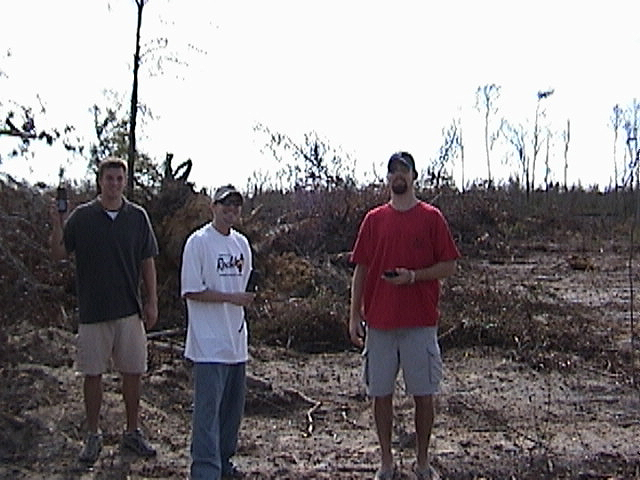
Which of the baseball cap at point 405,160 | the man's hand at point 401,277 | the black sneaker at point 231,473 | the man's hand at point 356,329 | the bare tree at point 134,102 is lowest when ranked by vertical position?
the black sneaker at point 231,473

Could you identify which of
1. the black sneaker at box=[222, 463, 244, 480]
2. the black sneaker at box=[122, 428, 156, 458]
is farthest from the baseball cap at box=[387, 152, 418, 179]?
the black sneaker at box=[122, 428, 156, 458]

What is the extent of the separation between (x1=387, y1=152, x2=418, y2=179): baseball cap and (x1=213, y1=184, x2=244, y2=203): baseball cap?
917 millimetres

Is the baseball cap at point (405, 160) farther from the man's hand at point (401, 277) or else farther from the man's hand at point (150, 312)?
the man's hand at point (150, 312)

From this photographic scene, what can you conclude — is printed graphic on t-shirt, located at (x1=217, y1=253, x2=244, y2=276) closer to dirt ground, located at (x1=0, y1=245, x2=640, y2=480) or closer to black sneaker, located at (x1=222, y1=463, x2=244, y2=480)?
black sneaker, located at (x1=222, y1=463, x2=244, y2=480)

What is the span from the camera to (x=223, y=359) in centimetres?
536

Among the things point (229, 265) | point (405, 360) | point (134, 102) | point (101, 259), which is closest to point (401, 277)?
point (405, 360)

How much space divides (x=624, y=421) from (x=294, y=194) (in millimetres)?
11550

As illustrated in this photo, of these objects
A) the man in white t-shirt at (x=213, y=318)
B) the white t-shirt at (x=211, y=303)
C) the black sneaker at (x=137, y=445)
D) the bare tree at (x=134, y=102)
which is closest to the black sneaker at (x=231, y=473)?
the man in white t-shirt at (x=213, y=318)

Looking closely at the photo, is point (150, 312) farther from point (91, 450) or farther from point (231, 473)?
point (231, 473)

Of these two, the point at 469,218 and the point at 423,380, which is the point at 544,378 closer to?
the point at 423,380

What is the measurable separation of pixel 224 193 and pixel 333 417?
280cm

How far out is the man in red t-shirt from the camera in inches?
216

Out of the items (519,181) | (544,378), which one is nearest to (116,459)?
(544,378)

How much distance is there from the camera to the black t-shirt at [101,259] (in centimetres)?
597
